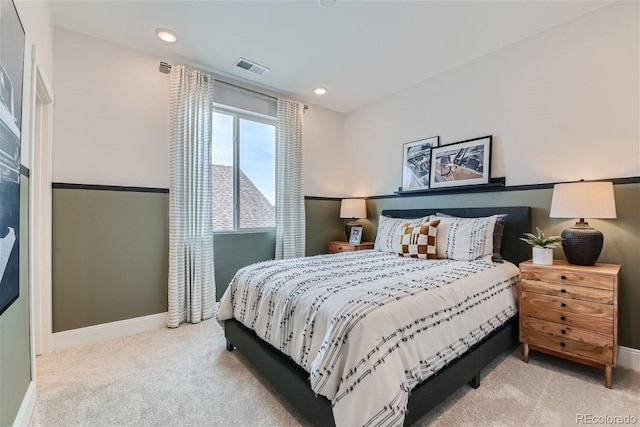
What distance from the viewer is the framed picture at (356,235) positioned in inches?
156

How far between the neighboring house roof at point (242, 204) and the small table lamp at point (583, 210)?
2963 millimetres

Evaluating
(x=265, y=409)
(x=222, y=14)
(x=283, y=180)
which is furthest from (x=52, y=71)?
(x=265, y=409)

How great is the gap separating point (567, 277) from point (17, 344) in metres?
3.32

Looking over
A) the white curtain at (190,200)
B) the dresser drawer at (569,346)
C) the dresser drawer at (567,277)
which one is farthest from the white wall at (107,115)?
A: the dresser drawer at (569,346)

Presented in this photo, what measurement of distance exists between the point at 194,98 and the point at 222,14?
1.00 meters

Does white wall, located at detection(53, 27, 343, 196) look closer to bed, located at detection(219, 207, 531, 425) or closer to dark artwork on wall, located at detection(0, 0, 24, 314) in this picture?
dark artwork on wall, located at detection(0, 0, 24, 314)

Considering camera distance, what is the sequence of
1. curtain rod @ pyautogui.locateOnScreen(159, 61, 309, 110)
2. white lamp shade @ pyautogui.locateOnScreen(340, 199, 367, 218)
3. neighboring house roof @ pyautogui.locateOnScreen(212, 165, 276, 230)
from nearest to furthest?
curtain rod @ pyautogui.locateOnScreen(159, 61, 309, 110) < neighboring house roof @ pyautogui.locateOnScreen(212, 165, 276, 230) < white lamp shade @ pyautogui.locateOnScreen(340, 199, 367, 218)

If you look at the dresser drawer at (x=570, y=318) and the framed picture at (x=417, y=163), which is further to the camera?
the framed picture at (x=417, y=163)

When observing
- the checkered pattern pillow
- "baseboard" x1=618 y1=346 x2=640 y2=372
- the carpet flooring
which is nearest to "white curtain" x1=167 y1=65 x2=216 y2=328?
the carpet flooring

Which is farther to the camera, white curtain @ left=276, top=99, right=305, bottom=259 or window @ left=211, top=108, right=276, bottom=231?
white curtain @ left=276, top=99, right=305, bottom=259

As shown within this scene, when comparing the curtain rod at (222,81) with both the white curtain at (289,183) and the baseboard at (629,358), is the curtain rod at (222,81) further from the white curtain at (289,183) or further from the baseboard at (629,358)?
the baseboard at (629,358)

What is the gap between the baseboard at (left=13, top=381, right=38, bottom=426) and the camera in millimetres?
1395

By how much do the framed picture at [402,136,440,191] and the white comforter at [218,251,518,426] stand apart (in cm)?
136

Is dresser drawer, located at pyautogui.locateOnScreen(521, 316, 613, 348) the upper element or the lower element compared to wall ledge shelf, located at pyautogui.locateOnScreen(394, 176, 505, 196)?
lower
